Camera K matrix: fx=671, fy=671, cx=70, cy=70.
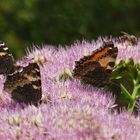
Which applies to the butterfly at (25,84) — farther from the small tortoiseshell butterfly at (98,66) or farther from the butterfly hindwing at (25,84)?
the small tortoiseshell butterfly at (98,66)

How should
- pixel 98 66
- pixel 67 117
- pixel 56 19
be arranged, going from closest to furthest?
1. pixel 67 117
2. pixel 98 66
3. pixel 56 19

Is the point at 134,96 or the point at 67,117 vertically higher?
the point at 134,96

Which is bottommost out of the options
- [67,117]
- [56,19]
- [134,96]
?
[67,117]

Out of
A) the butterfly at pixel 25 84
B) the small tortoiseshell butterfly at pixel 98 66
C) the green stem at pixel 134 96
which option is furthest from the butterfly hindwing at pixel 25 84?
the green stem at pixel 134 96

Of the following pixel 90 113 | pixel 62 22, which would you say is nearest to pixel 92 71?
pixel 90 113

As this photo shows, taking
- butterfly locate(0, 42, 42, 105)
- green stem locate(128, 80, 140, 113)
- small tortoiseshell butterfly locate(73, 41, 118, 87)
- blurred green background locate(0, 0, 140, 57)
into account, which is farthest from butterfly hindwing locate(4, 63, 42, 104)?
blurred green background locate(0, 0, 140, 57)

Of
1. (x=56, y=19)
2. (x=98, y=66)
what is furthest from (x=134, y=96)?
(x=56, y=19)

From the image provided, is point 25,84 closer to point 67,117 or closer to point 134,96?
point 67,117
